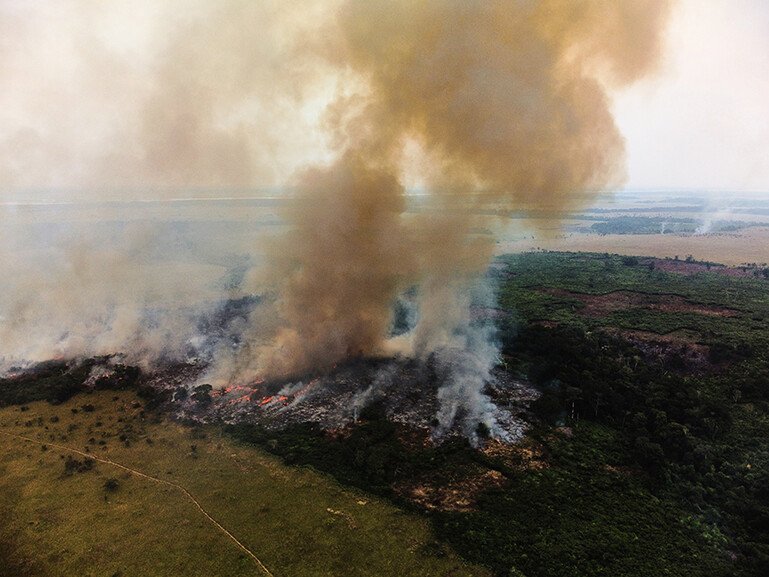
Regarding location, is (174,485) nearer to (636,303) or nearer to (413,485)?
(413,485)

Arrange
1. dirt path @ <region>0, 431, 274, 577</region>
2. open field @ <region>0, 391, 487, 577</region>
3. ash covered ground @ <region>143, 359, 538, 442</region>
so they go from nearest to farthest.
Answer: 1. open field @ <region>0, 391, 487, 577</region>
2. dirt path @ <region>0, 431, 274, 577</region>
3. ash covered ground @ <region>143, 359, 538, 442</region>

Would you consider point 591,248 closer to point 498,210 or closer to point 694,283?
point 694,283

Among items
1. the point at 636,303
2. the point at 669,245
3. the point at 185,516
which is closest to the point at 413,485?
the point at 185,516

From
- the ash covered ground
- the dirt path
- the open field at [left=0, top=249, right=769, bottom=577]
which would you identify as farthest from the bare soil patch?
the dirt path

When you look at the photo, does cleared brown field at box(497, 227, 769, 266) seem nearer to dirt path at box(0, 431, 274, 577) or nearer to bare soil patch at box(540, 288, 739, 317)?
bare soil patch at box(540, 288, 739, 317)

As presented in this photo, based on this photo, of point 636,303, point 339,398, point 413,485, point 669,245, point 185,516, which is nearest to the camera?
point 185,516

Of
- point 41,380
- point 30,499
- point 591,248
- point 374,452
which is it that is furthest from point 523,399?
point 591,248

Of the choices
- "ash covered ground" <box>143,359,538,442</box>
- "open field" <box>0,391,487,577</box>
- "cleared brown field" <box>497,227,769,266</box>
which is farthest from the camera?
"cleared brown field" <box>497,227,769,266</box>

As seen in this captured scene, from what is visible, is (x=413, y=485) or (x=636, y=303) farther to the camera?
(x=636, y=303)
